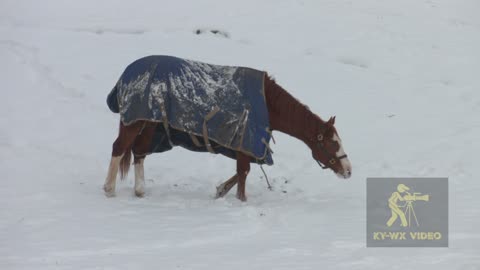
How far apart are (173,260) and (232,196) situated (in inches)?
104

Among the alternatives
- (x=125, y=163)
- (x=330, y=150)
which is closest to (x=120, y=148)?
(x=125, y=163)

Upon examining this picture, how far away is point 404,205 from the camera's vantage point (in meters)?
6.95

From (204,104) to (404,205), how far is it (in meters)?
2.23

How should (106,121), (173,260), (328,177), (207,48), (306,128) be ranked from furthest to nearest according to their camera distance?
(207,48) < (106,121) < (328,177) < (306,128) < (173,260)

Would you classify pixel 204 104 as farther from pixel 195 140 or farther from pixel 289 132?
pixel 289 132

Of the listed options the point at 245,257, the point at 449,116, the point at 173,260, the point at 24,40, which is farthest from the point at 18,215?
the point at 24,40

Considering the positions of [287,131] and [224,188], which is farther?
[224,188]

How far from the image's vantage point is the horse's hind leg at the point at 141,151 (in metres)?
7.66

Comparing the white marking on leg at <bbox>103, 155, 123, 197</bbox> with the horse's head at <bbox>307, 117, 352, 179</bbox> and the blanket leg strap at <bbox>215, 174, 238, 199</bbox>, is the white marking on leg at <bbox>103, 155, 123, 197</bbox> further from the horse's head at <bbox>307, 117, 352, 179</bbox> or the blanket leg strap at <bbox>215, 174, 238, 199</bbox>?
the horse's head at <bbox>307, 117, 352, 179</bbox>

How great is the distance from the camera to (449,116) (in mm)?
10484

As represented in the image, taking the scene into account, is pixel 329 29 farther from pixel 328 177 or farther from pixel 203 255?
pixel 203 255

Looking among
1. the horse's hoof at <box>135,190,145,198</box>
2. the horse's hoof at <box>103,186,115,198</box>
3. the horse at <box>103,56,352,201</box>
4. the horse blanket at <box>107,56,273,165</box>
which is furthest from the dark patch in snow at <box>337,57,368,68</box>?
the horse's hoof at <box>103,186,115,198</box>

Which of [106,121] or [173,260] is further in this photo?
[106,121]

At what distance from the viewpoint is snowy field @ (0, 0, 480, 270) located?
5572 millimetres
